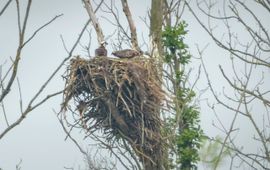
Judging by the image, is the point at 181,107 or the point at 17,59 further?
the point at 181,107

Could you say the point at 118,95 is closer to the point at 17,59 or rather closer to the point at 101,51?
the point at 101,51

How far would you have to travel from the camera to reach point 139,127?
746cm

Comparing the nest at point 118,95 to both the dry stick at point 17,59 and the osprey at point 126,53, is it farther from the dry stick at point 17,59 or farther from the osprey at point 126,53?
the dry stick at point 17,59

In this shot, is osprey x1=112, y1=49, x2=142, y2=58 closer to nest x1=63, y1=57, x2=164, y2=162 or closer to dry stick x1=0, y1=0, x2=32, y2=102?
nest x1=63, y1=57, x2=164, y2=162

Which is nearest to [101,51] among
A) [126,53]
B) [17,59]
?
[126,53]

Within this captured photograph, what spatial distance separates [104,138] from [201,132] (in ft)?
13.7

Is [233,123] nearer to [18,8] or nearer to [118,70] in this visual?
[118,70]

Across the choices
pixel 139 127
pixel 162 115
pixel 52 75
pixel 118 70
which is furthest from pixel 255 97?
pixel 52 75

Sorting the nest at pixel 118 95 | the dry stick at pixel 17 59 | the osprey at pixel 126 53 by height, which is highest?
the osprey at pixel 126 53

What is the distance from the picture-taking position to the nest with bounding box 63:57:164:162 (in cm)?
686

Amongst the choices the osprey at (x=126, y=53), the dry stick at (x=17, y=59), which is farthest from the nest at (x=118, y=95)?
the dry stick at (x=17, y=59)

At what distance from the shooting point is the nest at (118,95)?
686 centimetres

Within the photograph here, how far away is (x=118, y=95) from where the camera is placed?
271 inches

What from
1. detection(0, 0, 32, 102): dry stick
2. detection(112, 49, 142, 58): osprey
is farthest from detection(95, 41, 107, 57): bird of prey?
detection(0, 0, 32, 102): dry stick
